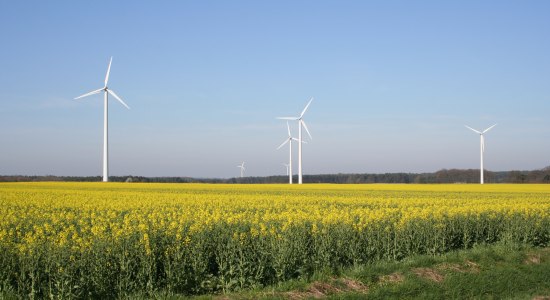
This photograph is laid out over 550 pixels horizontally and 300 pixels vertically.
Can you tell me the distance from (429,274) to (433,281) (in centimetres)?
58

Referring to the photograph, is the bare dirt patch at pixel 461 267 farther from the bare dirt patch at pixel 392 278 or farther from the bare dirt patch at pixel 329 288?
the bare dirt patch at pixel 329 288

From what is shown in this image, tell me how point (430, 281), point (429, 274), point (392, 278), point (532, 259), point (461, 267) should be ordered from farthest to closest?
1. point (532, 259)
2. point (461, 267)
3. point (429, 274)
4. point (430, 281)
5. point (392, 278)

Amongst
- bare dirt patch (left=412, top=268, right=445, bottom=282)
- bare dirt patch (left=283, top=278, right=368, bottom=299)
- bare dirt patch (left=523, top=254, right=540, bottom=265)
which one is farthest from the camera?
bare dirt patch (left=523, top=254, right=540, bottom=265)

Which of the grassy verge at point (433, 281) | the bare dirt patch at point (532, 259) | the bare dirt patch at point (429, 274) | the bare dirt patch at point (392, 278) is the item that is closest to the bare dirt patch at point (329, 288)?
the grassy verge at point (433, 281)

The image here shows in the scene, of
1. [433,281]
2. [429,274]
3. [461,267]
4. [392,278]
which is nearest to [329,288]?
[392,278]

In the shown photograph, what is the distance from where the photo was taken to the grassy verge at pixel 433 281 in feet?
44.7

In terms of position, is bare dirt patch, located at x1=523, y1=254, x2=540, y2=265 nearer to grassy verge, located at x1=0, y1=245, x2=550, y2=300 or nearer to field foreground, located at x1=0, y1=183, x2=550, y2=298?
grassy verge, located at x1=0, y1=245, x2=550, y2=300

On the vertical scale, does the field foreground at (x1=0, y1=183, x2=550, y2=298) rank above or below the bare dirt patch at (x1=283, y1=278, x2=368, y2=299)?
above

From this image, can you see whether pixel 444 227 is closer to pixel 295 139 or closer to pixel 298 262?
pixel 298 262

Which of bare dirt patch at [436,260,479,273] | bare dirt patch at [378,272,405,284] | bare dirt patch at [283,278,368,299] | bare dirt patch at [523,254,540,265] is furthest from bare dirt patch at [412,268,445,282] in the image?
bare dirt patch at [523,254,540,265]

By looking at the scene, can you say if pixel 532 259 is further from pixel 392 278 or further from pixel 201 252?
pixel 201 252

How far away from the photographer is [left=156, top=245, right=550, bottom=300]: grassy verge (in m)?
13.6

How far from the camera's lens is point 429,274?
16172 mm

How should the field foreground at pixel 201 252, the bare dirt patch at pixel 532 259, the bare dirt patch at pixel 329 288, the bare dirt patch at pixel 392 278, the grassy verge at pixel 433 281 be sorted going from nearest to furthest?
1. the field foreground at pixel 201 252
2. the bare dirt patch at pixel 329 288
3. the grassy verge at pixel 433 281
4. the bare dirt patch at pixel 392 278
5. the bare dirt patch at pixel 532 259
